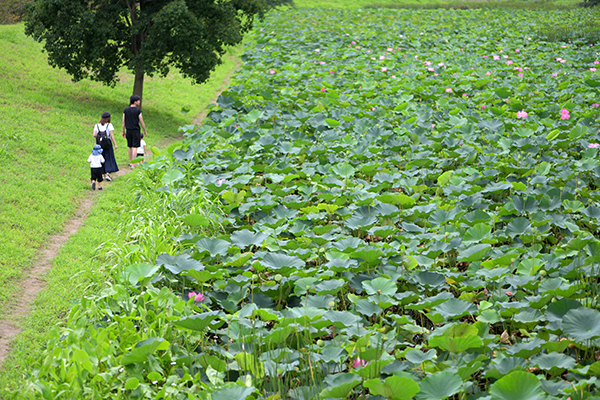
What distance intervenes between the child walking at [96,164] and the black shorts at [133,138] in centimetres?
100

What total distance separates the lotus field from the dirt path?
971 mm

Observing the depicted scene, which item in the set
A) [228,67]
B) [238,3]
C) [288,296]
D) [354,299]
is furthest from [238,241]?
[228,67]

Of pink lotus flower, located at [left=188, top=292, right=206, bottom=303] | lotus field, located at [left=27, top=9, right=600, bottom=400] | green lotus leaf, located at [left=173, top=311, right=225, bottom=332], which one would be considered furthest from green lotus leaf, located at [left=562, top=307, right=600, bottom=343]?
pink lotus flower, located at [left=188, top=292, right=206, bottom=303]

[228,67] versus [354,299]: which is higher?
[228,67]

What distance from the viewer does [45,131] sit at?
28.2ft

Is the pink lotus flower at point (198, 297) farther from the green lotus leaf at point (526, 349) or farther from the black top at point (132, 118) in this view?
the black top at point (132, 118)

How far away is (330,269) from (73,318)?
1643mm

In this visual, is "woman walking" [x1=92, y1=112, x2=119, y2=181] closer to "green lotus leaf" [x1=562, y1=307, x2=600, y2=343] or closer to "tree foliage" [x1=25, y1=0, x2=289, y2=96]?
"tree foliage" [x1=25, y1=0, x2=289, y2=96]

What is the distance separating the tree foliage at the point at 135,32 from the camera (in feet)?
31.6

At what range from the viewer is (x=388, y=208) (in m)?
3.78

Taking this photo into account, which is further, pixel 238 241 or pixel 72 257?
pixel 72 257

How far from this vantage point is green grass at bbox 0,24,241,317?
5457 millimetres

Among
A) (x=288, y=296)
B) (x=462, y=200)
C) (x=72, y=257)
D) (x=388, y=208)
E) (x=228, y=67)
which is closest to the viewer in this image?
(x=288, y=296)

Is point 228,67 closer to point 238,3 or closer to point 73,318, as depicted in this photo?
point 238,3
